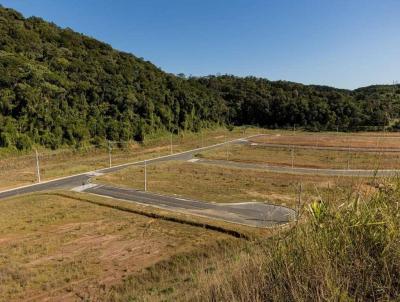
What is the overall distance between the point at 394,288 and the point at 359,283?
308 mm

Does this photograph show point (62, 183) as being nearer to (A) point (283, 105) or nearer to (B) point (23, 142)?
(B) point (23, 142)

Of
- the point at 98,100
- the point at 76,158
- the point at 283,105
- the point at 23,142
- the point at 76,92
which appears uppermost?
the point at 76,92

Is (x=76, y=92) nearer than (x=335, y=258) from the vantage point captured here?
No

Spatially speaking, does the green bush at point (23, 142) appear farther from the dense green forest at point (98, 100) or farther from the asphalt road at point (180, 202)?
the asphalt road at point (180, 202)

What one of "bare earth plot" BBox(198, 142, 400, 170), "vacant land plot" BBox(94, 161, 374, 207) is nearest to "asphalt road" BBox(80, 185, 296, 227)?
"vacant land plot" BBox(94, 161, 374, 207)

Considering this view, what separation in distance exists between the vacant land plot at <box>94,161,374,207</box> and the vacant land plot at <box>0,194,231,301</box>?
363 inches

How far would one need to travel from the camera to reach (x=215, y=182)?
42.0 m

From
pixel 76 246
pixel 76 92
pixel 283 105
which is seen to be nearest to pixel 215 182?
pixel 76 246

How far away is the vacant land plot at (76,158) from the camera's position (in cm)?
4428

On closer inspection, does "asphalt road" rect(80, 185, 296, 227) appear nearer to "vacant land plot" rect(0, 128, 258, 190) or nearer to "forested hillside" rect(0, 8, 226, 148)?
"vacant land plot" rect(0, 128, 258, 190)

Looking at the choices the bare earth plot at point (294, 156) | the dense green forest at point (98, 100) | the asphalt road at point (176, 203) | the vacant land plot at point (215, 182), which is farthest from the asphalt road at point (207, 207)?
the bare earth plot at point (294, 156)

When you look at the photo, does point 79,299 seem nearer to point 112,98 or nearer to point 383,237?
point 383,237

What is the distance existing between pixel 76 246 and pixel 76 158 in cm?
3806

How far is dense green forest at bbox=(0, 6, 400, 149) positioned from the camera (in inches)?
2124
